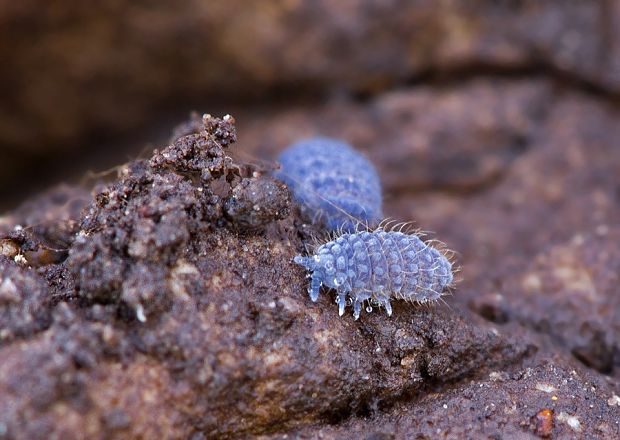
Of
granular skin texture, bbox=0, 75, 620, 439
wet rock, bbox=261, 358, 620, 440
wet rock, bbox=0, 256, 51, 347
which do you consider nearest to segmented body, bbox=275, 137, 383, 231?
granular skin texture, bbox=0, 75, 620, 439

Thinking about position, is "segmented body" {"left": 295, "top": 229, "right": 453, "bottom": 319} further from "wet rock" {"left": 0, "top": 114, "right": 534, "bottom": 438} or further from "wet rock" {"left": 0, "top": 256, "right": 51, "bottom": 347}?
"wet rock" {"left": 0, "top": 256, "right": 51, "bottom": 347}

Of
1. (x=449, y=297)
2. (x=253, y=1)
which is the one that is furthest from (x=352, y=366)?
(x=253, y=1)

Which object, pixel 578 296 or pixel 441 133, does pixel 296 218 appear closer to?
pixel 578 296

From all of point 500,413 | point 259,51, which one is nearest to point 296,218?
point 500,413

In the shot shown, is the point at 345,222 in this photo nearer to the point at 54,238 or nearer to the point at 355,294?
the point at 355,294

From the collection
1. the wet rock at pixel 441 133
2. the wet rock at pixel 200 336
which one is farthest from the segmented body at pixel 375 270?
the wet rock at pixel 441 133

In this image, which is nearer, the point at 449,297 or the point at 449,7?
the point at 449,297
